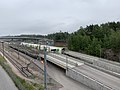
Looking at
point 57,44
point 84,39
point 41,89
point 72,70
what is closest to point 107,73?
point 72,70

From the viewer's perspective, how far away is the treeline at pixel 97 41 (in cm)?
6400

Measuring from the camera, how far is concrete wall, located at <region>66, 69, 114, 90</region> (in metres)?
37.9

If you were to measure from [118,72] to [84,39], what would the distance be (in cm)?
3259

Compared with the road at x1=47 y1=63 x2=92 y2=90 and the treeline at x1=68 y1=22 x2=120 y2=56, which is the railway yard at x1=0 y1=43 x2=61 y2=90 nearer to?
the road at x1=47 y1=63 x2=92 y2=90

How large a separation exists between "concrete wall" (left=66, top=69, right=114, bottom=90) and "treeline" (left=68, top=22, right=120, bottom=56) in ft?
52.7

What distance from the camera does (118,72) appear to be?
→ 50.0 meters

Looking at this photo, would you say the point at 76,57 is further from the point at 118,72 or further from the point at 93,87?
the point at 93,87

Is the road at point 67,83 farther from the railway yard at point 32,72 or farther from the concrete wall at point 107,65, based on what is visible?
the concrete wall at point 107,65

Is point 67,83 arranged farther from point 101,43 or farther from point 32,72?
point 101,43

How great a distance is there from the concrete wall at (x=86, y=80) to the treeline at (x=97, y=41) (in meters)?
16.1

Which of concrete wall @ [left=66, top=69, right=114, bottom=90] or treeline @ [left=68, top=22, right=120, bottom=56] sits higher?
treeline @ [left=68, top=22, right=120, bottom=56]

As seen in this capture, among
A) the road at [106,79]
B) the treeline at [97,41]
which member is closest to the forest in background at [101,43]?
the treeline at [97,41]

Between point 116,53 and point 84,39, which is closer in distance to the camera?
point 116,53

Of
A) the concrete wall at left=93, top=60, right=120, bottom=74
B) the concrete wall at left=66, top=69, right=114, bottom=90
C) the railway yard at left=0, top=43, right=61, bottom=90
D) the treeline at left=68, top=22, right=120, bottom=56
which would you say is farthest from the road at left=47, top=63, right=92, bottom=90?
the treeline at left=68, top=22, right=120, bottom=56
